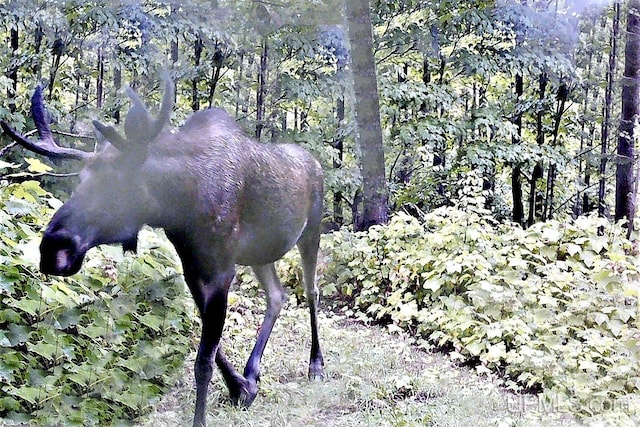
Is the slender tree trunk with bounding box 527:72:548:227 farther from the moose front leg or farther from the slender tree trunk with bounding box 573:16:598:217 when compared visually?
the moose front leg

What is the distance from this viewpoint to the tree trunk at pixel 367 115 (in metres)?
2.82

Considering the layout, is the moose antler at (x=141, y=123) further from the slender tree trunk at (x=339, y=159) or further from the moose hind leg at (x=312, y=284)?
the slender tree trunk at (x=339, y=159)

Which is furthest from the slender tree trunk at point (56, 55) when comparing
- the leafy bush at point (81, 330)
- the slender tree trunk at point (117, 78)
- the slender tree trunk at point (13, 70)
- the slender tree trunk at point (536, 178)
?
the slender tree trunk at point (536, 178)

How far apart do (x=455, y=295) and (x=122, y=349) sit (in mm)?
1678

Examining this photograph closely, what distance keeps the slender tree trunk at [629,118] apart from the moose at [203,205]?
178cm

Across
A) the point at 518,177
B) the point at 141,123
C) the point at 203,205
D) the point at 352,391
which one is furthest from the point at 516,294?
the point at 141,123

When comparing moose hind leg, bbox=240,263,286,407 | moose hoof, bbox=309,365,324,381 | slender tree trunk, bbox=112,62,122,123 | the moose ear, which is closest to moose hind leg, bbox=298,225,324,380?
moose hoof, bbox=309,365,324,381

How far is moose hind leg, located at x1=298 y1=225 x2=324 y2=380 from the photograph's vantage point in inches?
96.3

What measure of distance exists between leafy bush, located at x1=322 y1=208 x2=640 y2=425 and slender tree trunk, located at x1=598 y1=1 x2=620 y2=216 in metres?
0.42

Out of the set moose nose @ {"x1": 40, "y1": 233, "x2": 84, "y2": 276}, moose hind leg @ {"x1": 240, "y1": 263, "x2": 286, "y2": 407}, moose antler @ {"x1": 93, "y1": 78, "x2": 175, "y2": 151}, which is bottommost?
moose hind leg @ {"x1": 240, "y1": 263, "x2": 286, "y2": 407}

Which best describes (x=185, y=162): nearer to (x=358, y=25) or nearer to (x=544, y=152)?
(x=358, y=25)

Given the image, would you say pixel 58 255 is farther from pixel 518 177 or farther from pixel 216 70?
pixel 518 177

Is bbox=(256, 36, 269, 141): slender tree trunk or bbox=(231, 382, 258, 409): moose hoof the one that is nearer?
bbox=(231, 382, 258, 409): moose hoof

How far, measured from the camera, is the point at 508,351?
2.80 metres
